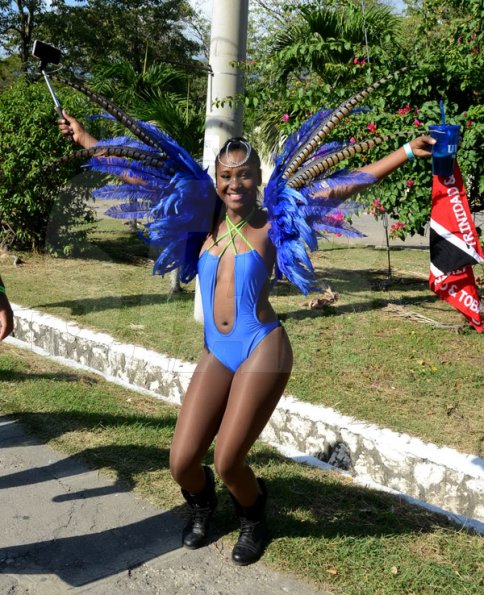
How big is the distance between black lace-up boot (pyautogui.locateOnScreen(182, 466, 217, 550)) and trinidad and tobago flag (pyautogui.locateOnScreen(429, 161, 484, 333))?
5.43 feet

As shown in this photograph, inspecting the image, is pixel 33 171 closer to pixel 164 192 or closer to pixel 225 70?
pixel 225 70

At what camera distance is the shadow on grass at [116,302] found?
7.60 meters

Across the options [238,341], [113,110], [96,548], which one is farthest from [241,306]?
[96,548]

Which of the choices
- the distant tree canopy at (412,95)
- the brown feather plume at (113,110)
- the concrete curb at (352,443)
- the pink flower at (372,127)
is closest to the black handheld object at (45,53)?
the brown feather plume at (113,110)

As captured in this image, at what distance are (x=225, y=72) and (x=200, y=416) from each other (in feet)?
14.2

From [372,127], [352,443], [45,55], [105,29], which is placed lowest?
[352,443]

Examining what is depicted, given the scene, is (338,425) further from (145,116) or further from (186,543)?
(145,116)

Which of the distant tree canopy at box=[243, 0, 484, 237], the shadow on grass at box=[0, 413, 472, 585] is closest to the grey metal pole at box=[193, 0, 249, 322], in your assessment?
the distant tree canopy at box=[243, 0, 484, 237]

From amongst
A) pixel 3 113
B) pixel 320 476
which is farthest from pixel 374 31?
pixel 320 476

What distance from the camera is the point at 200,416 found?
3.11 m

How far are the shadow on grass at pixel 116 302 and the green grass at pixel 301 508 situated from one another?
220cm

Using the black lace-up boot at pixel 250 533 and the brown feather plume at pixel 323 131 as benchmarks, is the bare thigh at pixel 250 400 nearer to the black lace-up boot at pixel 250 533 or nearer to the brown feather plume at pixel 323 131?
the black lace-up boot at pixel 250 533

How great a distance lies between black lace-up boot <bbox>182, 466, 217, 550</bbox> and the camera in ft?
10.8

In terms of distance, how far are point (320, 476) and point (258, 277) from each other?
5.12 feet
